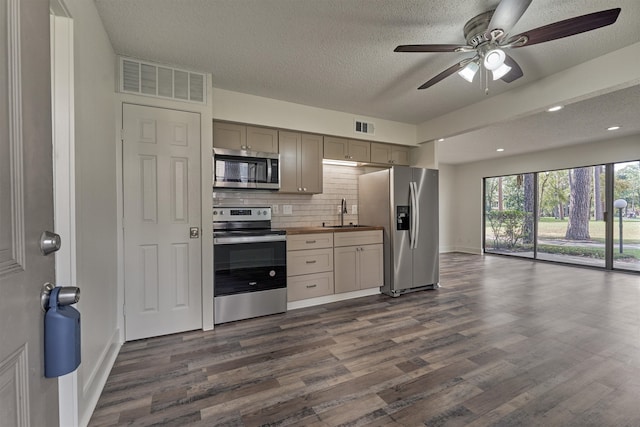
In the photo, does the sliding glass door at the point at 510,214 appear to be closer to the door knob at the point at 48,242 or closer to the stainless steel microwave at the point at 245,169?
the stainless steel microwave at the point at 245,169

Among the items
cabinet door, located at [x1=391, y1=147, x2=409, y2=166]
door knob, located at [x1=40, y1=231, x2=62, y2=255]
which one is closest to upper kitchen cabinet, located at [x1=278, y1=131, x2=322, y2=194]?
cabinet door, located at [x1=391, y1=147, x2=409, y2=166]

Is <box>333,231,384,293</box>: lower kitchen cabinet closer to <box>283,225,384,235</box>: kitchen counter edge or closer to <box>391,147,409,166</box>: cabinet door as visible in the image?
<box>283,225,384,235</box>: kitchen counter edge

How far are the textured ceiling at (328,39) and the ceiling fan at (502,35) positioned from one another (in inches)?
7.2

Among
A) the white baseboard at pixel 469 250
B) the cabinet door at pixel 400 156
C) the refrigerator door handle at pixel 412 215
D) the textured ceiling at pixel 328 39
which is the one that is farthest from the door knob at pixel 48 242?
the white baseboard at pixel 469 250

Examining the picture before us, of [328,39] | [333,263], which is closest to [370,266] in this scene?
[333,263]

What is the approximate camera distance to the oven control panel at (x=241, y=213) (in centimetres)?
321

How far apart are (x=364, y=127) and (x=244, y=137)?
1747mm

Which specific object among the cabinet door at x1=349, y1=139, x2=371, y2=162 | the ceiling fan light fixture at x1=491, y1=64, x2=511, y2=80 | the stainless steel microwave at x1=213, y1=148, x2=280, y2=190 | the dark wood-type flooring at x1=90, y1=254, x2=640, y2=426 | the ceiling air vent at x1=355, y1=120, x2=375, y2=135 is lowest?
the dark wood-type flooring at x1=90, y1=254, x2=640, y2=426

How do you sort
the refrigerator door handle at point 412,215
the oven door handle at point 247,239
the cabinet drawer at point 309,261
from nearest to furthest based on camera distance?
1. the oven door handle at point 247,239
2. the cabinet drawer at point 309,261
3. the refrigerator door handle at point 412,215

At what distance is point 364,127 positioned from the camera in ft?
13.4

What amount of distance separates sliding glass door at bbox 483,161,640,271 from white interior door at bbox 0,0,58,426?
783cm

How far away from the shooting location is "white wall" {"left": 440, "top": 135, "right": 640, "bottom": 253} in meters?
5.61

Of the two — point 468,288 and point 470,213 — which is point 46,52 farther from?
point 470,213

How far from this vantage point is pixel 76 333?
0.73 meters
